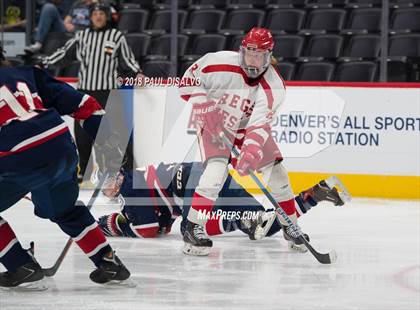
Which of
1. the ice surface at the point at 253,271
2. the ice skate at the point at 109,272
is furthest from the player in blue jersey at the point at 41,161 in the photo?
the ice surface at the point at 253,271

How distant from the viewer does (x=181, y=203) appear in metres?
5.12

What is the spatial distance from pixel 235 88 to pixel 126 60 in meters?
2.34

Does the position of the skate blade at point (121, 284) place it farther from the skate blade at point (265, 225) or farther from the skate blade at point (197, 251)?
the skate blade at point (265, 225)

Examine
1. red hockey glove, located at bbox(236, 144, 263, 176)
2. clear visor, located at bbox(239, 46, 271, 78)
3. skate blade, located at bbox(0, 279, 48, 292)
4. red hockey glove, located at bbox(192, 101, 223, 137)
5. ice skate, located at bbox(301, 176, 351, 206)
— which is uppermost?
clear visor, located at bbox(239, 46, 271, 78)

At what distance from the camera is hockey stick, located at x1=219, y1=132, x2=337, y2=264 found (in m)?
4.64

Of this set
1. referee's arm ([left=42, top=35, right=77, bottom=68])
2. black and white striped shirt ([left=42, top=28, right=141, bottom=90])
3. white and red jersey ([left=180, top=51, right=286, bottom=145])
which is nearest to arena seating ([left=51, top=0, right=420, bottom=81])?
black and white striped shirt ([left=42, top=28, right=141, bottom=90])

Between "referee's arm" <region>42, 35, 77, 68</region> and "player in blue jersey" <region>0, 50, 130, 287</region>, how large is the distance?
3.35m

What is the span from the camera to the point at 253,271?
4469mm

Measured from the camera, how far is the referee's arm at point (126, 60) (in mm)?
7078

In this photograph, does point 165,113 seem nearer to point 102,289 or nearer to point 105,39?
point 105,39

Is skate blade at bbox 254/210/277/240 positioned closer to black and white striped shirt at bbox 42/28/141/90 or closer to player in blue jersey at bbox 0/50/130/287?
player in blue jersey at bbox 0/50/130/287

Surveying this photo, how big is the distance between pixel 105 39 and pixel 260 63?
101 inches

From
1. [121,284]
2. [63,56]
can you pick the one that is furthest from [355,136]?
[121,284]

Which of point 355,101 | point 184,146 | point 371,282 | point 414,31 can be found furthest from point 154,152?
point 371,282
